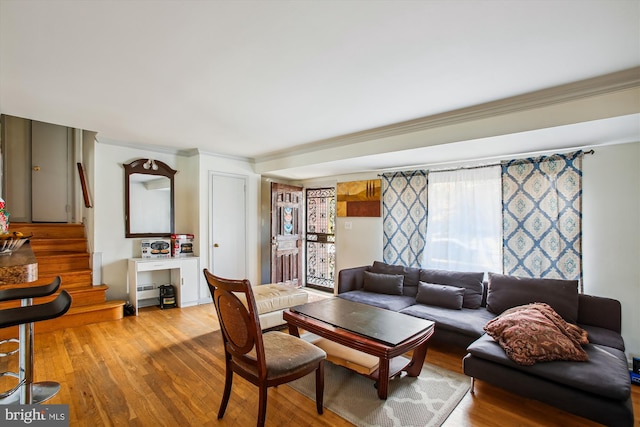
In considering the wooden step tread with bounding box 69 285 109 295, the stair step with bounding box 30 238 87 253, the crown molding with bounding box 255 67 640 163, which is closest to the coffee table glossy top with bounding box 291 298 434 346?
the crown molding with bounding box 255 67 640 163

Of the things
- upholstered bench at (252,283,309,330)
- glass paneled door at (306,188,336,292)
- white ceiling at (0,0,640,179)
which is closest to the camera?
white ceiling at (0,0,640,179)

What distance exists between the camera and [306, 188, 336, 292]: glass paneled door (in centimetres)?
567

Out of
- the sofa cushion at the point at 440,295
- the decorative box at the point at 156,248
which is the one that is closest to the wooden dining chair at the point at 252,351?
the sofa cushion at the point at 440,295

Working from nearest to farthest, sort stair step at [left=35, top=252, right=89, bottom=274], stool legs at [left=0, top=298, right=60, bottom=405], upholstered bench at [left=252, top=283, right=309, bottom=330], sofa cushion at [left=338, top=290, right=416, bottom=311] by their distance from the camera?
stool legs at [left=0, top=298, right=60, bottom=405] < upholstered bench at [left=252, top=283, right=309, bottom=330] < sofa cushion at [left=338, top=290, right=416, bottom=311] < stair step at [left=35, top=252, right=89, bottom=274]

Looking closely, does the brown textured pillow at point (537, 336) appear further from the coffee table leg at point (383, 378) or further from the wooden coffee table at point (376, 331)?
the coffee table leg at point (383, 378)

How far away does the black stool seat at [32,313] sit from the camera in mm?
1434

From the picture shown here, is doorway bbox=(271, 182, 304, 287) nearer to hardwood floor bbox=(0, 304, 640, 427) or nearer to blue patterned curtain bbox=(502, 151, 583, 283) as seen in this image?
hardwood floor bbox=(0, 304, 640, 427)

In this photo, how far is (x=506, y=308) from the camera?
305 cm

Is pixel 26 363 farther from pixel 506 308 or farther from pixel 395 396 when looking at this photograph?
pixel 506 308

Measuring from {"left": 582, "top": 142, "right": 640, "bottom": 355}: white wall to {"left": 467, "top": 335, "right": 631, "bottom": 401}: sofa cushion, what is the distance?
2.74 ft

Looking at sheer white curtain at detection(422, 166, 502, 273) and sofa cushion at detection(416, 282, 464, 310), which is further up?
sheer white curtain at detection(422, 166, 502, 273)

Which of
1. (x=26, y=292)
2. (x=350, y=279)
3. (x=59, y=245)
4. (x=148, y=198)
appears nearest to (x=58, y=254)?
(x=59, y=245)

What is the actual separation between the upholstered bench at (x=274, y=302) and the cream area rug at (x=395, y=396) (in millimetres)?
902

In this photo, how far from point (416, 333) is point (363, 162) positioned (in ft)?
7.72
